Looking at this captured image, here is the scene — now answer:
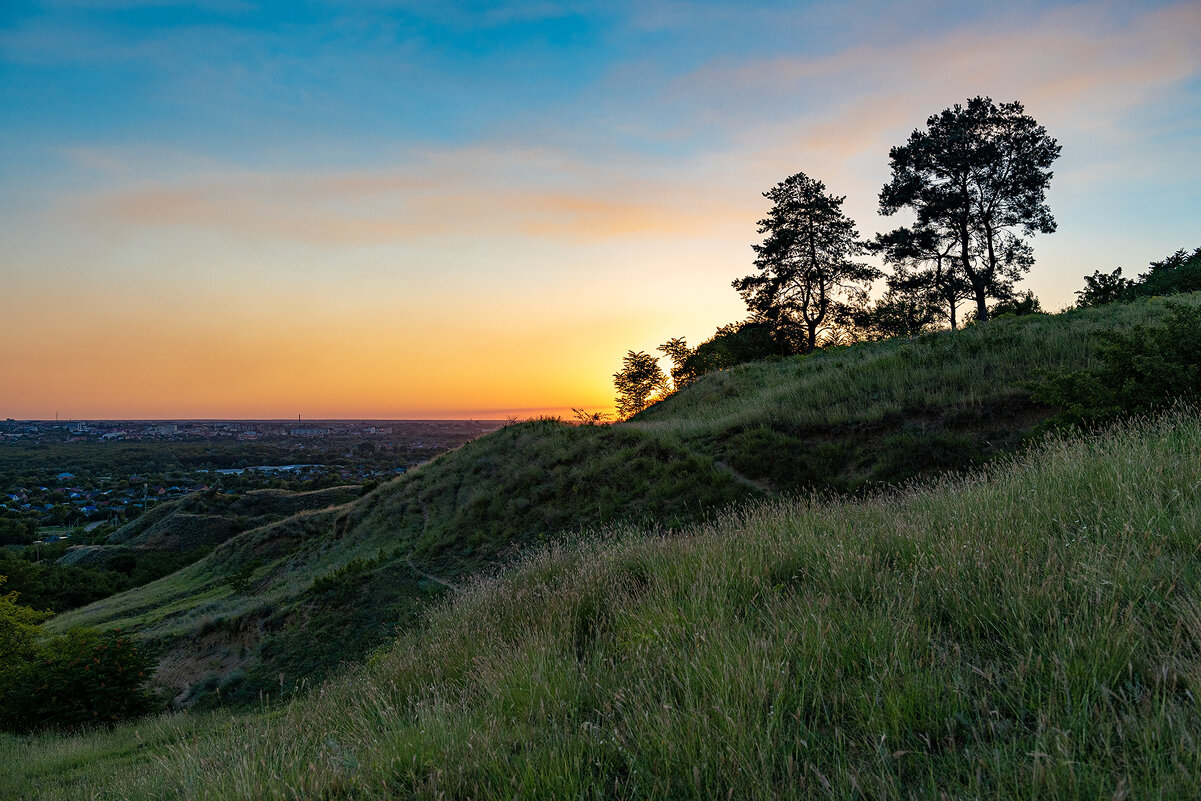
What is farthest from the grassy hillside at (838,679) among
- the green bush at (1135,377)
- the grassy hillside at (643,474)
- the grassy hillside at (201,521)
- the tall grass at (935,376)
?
the grassy hillside at (201,521)

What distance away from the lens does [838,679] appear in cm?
292

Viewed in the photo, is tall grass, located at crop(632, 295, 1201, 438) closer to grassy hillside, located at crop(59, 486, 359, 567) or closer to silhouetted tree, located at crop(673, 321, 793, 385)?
silhouetted tree, located at crop(673, 321, 793, 385)

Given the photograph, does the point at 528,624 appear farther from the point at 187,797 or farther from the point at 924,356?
the point at 924,356

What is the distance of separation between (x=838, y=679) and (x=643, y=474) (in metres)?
11.3

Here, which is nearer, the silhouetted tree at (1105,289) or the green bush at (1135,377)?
the green bush at (1135,377)

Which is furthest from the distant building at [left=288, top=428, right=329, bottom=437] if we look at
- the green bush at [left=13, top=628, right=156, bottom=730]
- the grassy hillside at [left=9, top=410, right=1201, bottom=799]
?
the grassy hillside at [left=9, top=410, right=1201, bottom=799]

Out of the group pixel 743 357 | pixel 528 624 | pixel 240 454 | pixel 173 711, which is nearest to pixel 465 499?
pixel 173 711

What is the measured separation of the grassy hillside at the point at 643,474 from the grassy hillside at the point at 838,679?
6.38 m

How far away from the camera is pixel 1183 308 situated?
9.79m

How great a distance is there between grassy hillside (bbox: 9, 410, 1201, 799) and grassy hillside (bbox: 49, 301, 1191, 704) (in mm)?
6385

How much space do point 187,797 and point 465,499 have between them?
48.5ft

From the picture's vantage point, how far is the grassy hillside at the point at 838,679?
2.28 m

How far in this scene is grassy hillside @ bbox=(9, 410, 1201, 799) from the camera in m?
2.28

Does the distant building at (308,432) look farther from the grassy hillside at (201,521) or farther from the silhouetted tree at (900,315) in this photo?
the silhouetted tree at (900,315)
